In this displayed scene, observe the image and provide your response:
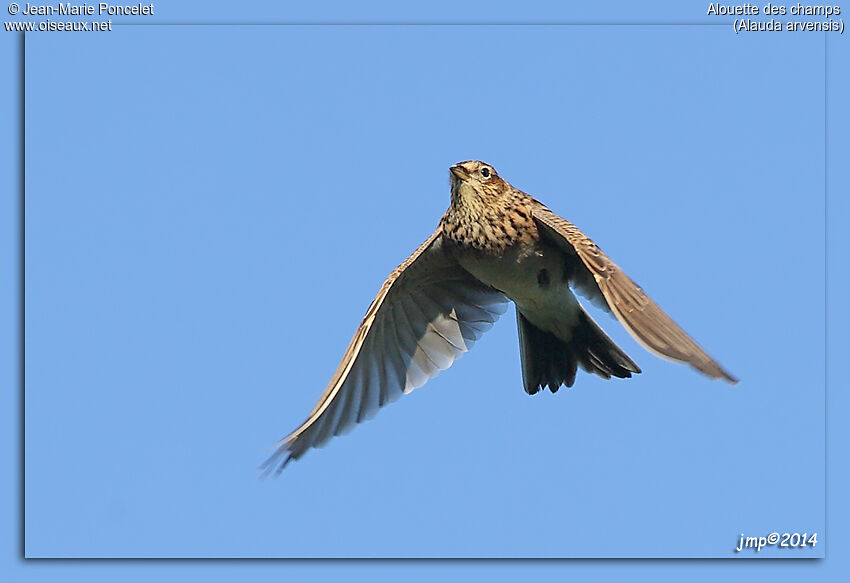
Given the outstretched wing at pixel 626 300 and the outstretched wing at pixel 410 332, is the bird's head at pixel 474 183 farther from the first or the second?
the outstretched wing at pixel 410 332

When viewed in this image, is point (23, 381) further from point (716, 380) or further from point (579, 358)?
point (716, 380)

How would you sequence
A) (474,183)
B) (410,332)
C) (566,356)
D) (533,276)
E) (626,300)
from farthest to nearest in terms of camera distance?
(410,332) → (566,356) → (533,276) → (474,183) → (626,300)

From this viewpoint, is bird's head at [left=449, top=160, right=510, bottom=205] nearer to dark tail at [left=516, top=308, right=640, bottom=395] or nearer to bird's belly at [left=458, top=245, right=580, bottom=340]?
bird's belly at [left=458, top=245, right=580, bottom=340]

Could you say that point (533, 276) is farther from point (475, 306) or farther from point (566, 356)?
point (475, 306)

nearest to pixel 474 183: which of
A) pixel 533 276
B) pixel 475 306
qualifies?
pixel 533 276

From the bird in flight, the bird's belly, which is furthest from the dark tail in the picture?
the bird's belly

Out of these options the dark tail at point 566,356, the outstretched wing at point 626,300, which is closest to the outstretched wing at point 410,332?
the dark tail at point 566,356

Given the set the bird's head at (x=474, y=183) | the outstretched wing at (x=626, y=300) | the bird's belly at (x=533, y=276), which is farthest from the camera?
the bird's belly at (x=533, y=276)
